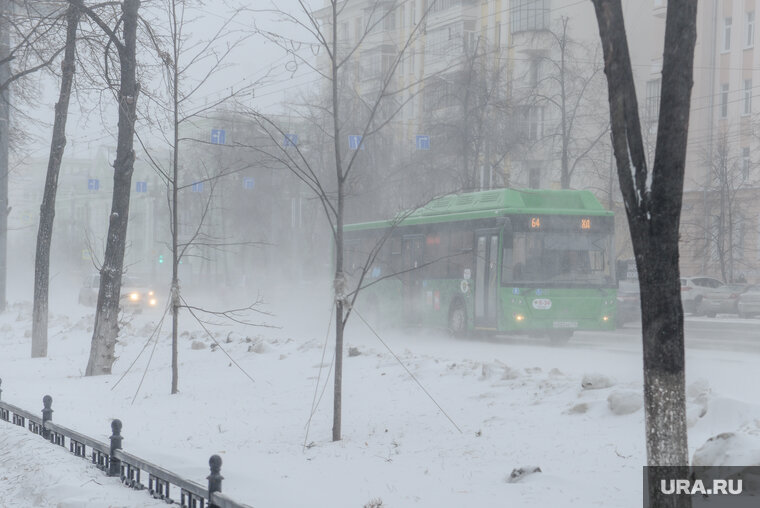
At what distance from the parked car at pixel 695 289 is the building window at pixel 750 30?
1500 centimetres

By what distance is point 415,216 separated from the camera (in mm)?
23062

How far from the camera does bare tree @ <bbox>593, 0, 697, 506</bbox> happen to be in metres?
4.84

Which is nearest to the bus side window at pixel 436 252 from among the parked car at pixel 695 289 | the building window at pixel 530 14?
the parked car at pixel 695 289

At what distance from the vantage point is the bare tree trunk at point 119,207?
1513 cm

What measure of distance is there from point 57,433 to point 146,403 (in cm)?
419

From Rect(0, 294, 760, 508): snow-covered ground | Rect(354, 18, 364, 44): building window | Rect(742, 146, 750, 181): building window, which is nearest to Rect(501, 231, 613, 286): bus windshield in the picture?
Rect(0, 294, 760, 508): snow-covered ground

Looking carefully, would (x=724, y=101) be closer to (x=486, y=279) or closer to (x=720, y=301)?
(x=720, y=301)

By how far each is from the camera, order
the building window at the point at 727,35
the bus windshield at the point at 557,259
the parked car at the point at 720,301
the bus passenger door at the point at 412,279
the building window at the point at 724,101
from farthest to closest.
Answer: the building window at the point at 727,35, the building window at the point at 724,101, the parked car at the point at 720,301, the bus passenger door at the point at 412,279, the bus windshield at the point at 557,259

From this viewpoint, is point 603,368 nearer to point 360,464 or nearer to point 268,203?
point 360,464

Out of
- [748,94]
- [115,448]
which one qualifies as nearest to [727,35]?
[748,94]

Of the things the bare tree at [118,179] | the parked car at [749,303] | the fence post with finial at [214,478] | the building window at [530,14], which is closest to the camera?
the fence post with finial at [214,478]

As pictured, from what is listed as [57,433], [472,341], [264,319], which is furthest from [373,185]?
[57,433]

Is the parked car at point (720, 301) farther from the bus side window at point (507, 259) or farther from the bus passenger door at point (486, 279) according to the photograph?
the bus side window at point (507, 259)

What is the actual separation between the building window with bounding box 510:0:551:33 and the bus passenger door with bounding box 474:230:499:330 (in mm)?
32284
